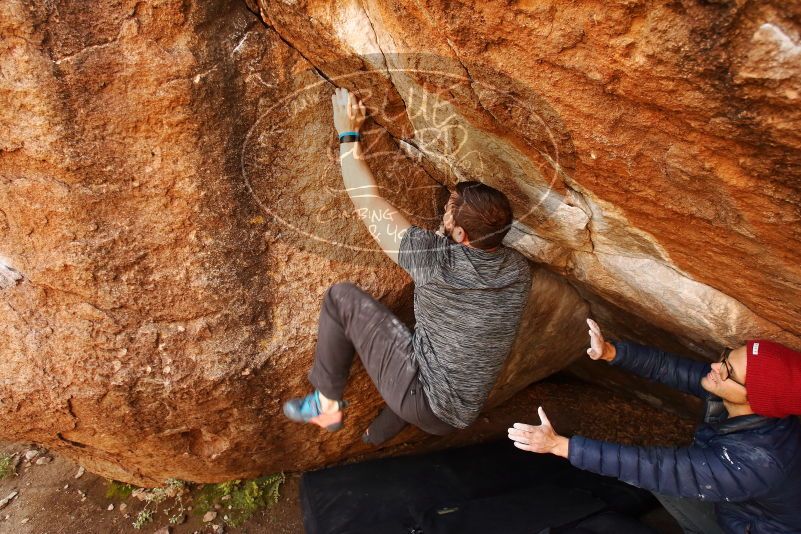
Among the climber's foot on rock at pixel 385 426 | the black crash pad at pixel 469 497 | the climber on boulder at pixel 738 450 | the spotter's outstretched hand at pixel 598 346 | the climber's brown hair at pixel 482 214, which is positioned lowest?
the black crash pad at pixel 469 497

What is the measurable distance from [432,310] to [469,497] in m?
1.63

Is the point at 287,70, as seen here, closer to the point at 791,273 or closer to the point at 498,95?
the point at 498,95

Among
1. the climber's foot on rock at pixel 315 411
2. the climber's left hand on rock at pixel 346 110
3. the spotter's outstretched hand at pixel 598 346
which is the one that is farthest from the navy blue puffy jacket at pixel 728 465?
the climber's left hand on rock at pixel 346 110

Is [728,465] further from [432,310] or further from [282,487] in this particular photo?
[282,487]

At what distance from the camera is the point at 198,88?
2145 millimetres

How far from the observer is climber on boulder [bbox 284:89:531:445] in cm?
224

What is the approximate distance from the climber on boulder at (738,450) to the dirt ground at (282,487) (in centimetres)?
138

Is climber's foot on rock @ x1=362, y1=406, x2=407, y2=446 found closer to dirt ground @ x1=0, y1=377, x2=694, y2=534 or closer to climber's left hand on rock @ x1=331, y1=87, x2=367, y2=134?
dirt ground @ x1=0, y1=377, x2=694, y2=534

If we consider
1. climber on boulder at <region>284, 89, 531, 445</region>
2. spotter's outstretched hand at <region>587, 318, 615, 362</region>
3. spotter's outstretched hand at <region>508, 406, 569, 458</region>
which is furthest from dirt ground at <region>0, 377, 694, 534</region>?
spotter's outstretched hand at <region>508, 406, 569, 458</region>

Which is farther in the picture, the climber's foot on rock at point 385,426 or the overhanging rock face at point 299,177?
the climber's foot on rock at point 385,426

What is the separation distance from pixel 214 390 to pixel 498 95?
1.89 meters

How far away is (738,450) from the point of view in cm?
217

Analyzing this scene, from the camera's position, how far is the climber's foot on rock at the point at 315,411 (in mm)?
2584

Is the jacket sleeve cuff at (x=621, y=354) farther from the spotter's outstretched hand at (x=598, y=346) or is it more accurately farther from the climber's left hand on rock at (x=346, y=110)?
the climber's left hand on rock at (x=346, y=110)
